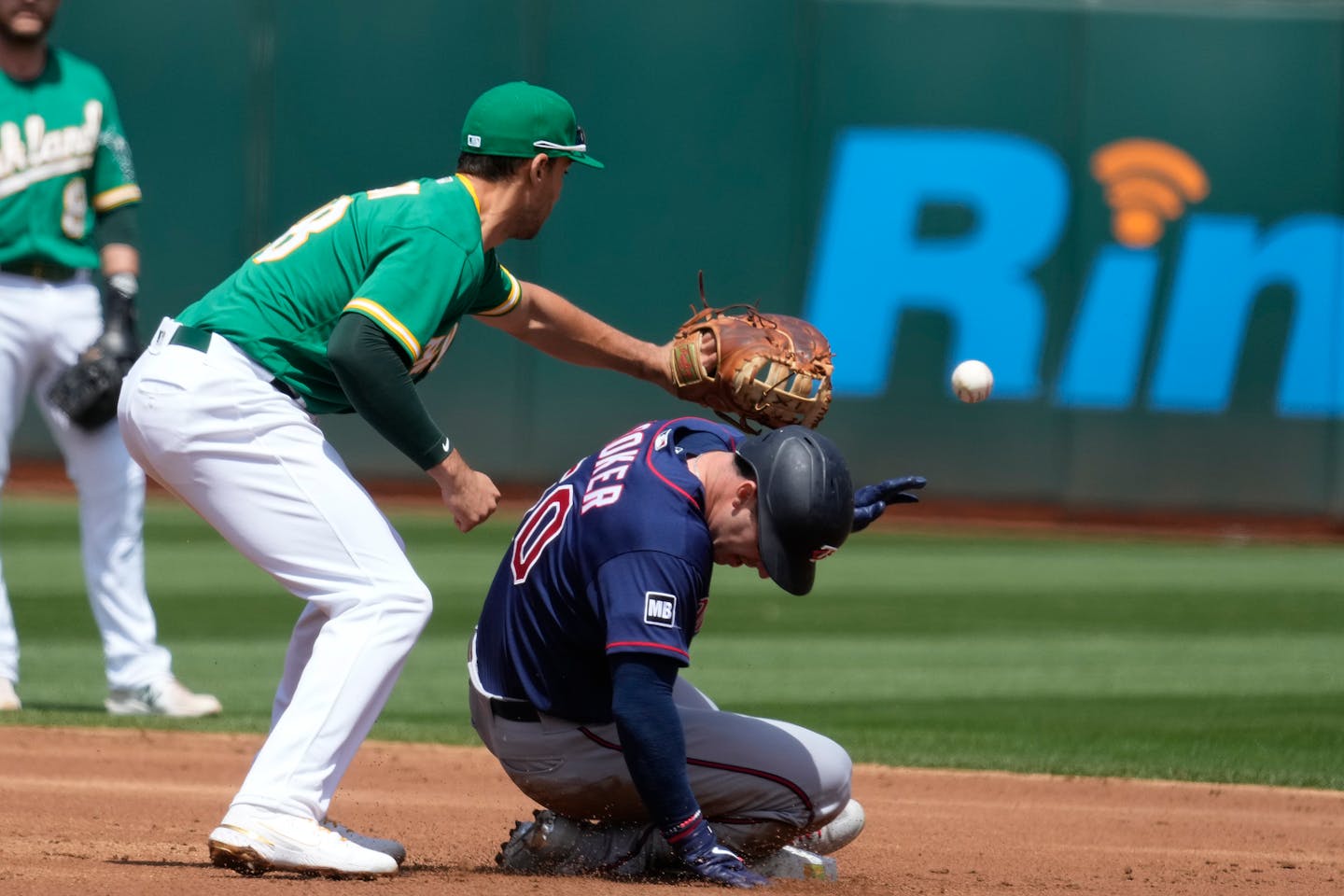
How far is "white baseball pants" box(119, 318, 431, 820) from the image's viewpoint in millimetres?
3691

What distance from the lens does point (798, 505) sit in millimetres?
3559

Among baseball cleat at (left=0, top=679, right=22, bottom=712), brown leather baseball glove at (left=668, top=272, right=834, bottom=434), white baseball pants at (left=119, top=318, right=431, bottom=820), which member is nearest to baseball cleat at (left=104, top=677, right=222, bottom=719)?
baseball cleat at (left=0, top=679, right=22, bottom=712)

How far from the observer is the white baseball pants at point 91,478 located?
20.5 feet

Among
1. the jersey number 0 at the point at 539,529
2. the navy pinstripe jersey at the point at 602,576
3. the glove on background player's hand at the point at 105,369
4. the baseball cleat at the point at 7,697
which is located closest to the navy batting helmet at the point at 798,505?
the navy pinstripe jersey at the point at 602,576

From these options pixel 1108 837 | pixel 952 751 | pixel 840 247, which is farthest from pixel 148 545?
pixel 1108 837

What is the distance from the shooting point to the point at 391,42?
47.3 ft

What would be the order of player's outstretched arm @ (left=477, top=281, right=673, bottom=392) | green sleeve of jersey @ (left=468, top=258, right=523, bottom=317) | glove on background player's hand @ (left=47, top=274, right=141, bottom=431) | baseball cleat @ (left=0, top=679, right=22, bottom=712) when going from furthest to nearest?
baseball cleat @ (left=0, top=679, right=22, bottom=712) < glove on background player's hand @ (left=47, top=274, right=141, bottom=431) < player's outstretched arm @ (left=477, top=281, right=673, bottom=392) < green sleeve of jersey @ (left=468, top=258, right=523, bottom=317)

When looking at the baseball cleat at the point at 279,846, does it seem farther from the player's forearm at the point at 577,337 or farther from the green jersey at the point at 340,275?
the player's forearm at the point at 577,337

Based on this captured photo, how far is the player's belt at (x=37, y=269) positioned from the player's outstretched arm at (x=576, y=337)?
2.32m

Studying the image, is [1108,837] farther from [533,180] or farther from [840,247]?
[840,247]

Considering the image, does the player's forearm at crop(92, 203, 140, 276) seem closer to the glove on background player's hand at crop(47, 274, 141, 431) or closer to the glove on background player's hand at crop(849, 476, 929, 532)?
the glove on background player's hand at crop(47, 274, 141, 431)

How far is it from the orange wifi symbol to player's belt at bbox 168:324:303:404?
11532 mm

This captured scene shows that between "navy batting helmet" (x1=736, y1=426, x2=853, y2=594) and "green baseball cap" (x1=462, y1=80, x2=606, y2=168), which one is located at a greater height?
"green baseball cap" (x1=462, y1=80, x2=606, y2=168)

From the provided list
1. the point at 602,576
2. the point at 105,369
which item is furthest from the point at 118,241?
the point at 602,576
